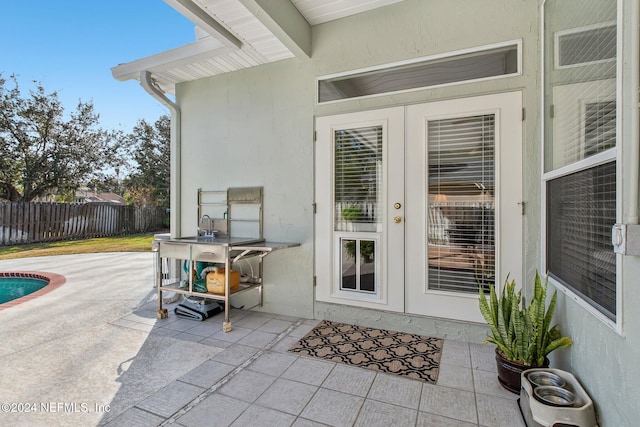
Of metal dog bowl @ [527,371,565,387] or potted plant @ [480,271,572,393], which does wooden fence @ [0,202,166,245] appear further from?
metal dog bowl @ [527,371,565,387]

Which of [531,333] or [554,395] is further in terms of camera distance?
→ [531,333]

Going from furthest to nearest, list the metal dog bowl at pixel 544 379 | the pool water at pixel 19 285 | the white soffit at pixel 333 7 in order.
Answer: the pool water at pixel 19 285 → the white soffit at pixel 333 7 → the metal dog bowl at pixel 544 379

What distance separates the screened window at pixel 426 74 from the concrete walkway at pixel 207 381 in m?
2.42

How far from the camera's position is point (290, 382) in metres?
2.09

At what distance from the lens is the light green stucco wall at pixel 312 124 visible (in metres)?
2.53

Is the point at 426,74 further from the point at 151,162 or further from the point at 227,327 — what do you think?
the point at 151,162

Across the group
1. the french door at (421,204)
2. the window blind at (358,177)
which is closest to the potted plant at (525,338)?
the french door at (421,204)

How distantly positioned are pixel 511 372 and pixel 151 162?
1558cm

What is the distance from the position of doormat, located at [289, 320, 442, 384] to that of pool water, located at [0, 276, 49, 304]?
5.08m

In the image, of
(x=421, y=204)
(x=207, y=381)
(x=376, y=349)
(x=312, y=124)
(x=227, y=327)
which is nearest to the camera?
(x=207, y=381)

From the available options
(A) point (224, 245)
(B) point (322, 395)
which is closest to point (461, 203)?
(B) point (322, 395)

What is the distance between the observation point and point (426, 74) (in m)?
2.89

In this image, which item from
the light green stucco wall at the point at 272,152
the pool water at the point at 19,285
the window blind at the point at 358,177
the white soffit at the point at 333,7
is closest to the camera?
the white soffit at the point at 333,7

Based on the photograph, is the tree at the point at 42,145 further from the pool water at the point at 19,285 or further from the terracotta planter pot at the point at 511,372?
the terracotta planter pot at the point at 511,372
